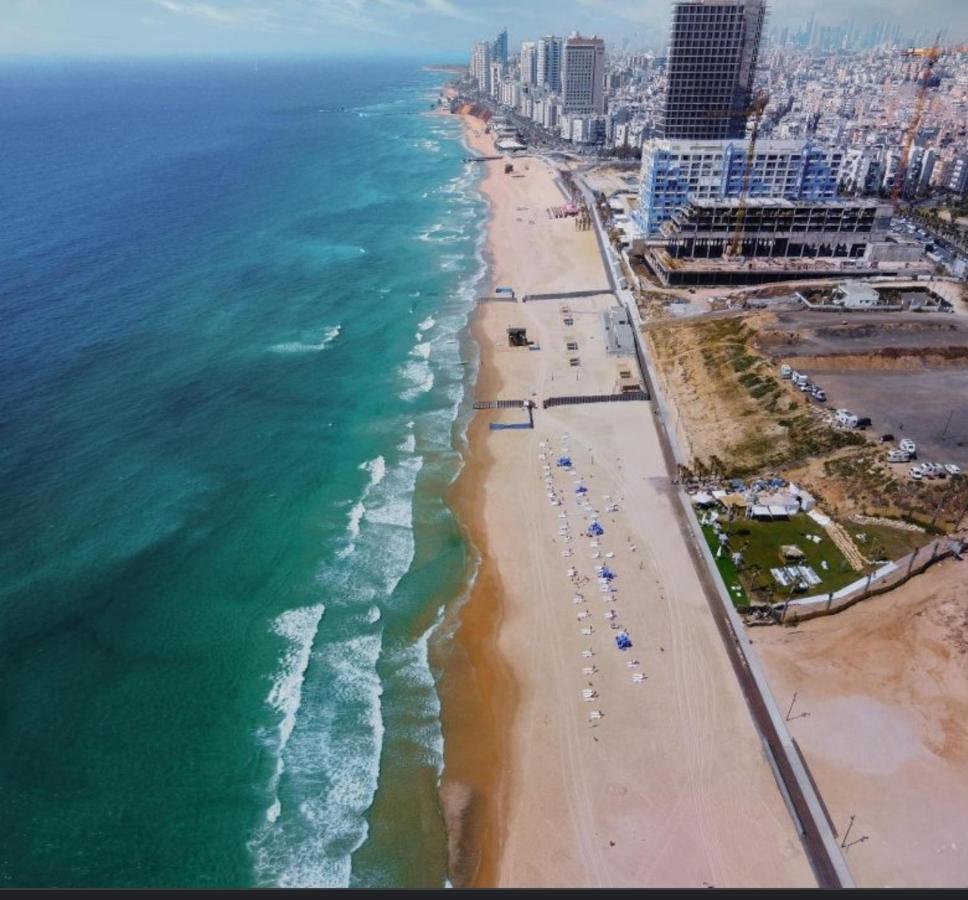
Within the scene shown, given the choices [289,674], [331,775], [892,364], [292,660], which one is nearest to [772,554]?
[331,775]

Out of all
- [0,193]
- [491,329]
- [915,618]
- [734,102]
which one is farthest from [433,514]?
[0,193]

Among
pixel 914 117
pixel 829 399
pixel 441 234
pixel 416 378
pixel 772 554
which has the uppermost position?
pixel 914 117

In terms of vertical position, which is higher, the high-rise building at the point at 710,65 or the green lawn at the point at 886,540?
the high-rise building at the point at 710,65

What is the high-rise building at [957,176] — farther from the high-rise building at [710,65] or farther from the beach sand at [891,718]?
the beach sand at [891,718]

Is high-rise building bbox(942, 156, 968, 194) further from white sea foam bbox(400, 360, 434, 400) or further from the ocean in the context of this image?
white sea foam bbox(400, 360, 434, 400)

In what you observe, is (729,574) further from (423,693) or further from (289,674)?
(289,674)

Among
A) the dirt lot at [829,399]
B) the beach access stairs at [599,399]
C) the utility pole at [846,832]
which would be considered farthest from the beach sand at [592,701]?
the dirt lot at [829,399]

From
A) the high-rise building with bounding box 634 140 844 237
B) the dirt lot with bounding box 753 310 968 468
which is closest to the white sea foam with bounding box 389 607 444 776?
the dirt lot with bounding box 753 310 968 468
